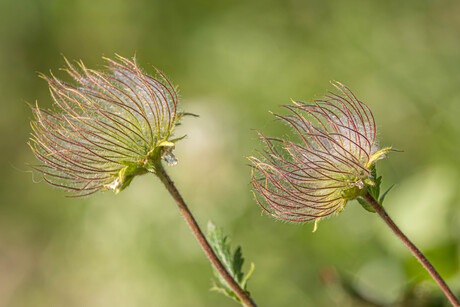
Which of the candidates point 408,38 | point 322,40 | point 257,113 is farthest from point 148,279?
point 408,38

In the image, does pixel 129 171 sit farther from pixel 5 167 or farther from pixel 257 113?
pixel 5 167

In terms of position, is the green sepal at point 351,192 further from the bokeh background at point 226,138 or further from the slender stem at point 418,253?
the bokeh background at point 226,138

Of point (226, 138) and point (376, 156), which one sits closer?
point (376, 156)

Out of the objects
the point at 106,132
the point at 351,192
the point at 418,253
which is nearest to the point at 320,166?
the point at 351,192

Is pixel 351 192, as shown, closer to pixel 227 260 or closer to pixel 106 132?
pixel 227 260

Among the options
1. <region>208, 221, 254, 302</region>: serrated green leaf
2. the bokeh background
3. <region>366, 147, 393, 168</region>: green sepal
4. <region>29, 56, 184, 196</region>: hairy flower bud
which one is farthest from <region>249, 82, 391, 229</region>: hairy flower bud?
the bokeh background

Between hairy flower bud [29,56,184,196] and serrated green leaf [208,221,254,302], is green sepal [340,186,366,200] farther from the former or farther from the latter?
hairy flower bud [29,56,184,196]
